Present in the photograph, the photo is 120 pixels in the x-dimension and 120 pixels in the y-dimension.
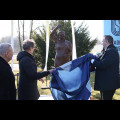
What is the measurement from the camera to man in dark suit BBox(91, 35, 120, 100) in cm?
318

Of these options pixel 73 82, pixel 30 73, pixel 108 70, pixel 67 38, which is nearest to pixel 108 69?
pixel 108 70

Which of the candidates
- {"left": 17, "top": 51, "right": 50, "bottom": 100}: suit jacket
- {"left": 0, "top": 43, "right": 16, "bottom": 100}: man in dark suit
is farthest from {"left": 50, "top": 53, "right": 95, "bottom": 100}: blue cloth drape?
{"left": 0, "top": 43, "right": 16, "bottom": 100}: man in dark suit

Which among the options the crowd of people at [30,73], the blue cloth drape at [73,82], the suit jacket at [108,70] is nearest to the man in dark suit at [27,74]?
the crowd of people at [30,73]

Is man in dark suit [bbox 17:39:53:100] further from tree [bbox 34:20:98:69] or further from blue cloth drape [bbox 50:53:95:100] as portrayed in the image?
tree [bbox 34:20:98:69]

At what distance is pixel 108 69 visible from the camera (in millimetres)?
3254

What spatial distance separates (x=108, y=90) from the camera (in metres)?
3.31

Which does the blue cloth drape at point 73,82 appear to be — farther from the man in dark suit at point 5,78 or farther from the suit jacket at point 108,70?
the man in dark suit at point 5,78

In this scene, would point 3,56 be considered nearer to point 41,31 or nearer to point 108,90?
point 108,90

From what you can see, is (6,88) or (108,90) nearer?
(6,88)

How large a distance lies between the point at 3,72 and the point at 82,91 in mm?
1724

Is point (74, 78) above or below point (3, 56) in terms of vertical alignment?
below

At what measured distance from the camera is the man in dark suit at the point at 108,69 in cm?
318
